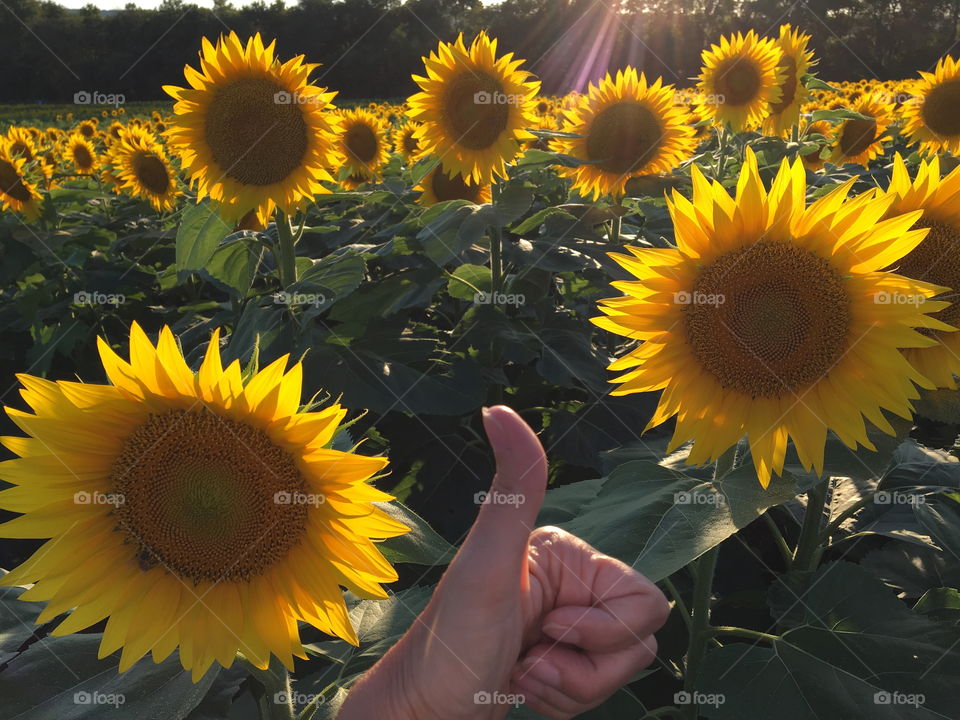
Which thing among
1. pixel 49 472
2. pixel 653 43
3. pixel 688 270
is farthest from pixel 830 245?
pixel 653 43

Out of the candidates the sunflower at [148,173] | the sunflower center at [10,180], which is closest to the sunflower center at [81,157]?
the sunflower center at [10,180]

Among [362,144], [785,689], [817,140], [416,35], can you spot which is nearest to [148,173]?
[362,144]

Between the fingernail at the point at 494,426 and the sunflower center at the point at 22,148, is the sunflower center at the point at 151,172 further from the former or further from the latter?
the fingernail at the point at 494,426

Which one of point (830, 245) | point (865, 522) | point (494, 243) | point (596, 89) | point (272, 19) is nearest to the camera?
point (830, 245)

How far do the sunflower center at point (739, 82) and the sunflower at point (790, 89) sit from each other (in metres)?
0.20

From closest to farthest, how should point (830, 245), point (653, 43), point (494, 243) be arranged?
point (830, 245)
point (494, 243)
point (653, 43)

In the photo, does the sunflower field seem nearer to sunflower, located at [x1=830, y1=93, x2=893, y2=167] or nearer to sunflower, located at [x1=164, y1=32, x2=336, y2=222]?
sunflower, located at [x1=164, y1=32, x2=336, y2=222]

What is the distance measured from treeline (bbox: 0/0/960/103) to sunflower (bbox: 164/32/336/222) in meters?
26.2

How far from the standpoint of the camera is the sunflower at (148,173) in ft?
20.8

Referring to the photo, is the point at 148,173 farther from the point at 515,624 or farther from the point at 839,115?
the point at 515,624

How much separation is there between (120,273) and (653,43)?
37061 millimetres

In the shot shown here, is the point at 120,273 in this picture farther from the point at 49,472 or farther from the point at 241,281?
the point at 49,472

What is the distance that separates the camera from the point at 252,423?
136 centimetres

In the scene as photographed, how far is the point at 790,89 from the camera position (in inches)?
240
